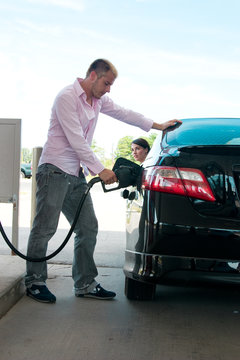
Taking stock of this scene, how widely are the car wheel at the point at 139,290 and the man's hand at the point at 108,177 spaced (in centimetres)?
77

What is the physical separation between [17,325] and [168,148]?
155 cm

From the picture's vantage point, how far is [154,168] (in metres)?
3.34

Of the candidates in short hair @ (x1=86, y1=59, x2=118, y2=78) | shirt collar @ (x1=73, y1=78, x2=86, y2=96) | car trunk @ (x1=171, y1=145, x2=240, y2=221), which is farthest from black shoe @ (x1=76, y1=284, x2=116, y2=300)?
short hair @ (x1=86, y1=59, x2=118, y2=78)

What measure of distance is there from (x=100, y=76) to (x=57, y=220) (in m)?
1.19

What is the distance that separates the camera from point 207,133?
339cm

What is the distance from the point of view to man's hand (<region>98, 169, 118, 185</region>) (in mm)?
3855

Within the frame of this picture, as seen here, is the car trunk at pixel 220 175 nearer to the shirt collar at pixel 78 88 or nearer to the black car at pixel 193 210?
the black car at pixel 193 210

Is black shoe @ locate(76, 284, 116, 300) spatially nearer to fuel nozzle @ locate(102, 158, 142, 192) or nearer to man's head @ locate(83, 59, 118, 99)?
fuel nozzle @ locate(102, 158, 142, 192)

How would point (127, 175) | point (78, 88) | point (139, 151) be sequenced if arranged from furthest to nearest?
point (139, 151), point (78, 88), point (127, 175)

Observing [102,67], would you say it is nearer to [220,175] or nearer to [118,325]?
[220,175]

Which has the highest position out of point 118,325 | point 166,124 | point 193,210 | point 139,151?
point 166,124

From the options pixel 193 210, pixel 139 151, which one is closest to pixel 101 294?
pixel 193 210

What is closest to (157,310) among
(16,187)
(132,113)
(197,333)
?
(197,333)

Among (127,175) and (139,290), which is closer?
(127,175)
